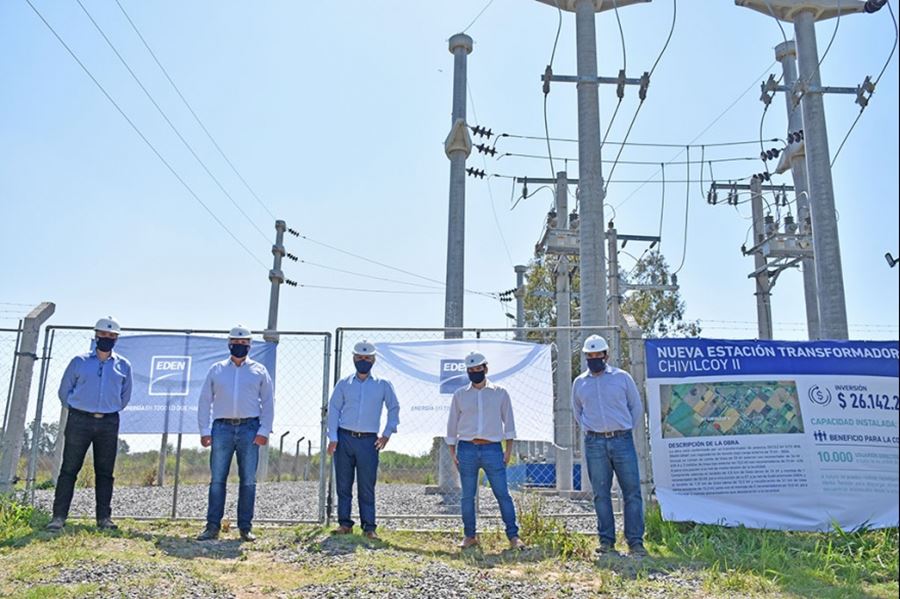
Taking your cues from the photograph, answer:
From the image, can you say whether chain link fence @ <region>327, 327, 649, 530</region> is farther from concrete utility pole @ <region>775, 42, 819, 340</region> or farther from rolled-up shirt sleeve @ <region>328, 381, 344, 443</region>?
concrete utility pole @ <region>775, 42, 819, 340</region>

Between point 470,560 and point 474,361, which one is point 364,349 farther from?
point 470,560

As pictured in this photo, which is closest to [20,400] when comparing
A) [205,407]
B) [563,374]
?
[205,407]

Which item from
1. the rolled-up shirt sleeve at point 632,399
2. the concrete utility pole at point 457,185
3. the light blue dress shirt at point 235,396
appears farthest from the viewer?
the concrete utility pole at point 457,185

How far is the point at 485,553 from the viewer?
683 centimetres

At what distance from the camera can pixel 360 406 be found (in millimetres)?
7449

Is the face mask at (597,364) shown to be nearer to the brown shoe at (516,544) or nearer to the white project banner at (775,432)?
the white project banner at (775,432)

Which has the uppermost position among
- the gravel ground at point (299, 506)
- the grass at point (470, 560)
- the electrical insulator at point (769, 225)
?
the electrical insulator at point (769, 225)

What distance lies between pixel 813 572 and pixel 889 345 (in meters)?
2.92

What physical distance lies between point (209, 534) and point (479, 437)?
113 inches

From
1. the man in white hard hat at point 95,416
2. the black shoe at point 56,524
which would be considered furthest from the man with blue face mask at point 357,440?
the black shoe at point 56,524

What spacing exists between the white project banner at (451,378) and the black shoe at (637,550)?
5.21 ft

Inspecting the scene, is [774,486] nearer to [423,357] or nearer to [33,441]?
[423,357]

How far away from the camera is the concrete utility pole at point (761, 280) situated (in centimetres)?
1974

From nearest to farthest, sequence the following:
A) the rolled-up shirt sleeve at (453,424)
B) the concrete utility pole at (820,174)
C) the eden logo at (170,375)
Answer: the rolled-up shirt sleeve at (453,424) → the eden logo at (170,375) → the concrete utility pole at (820,174)
